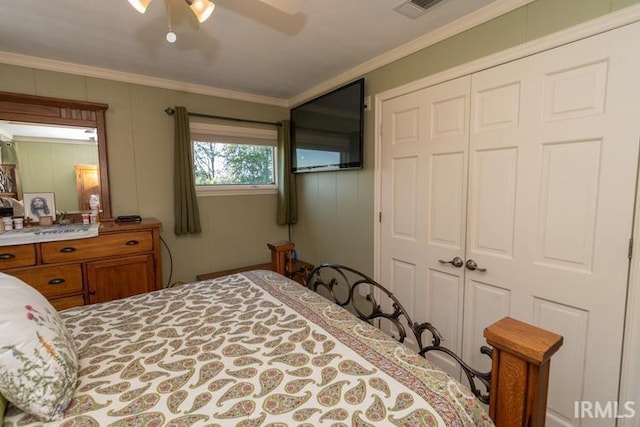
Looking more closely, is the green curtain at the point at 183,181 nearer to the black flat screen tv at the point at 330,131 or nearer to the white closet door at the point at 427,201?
the black flat screen tv at the point at 330,131

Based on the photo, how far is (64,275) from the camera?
2.26 metres

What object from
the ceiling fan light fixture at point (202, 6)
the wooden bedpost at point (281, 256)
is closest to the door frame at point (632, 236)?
the ceiling fan light fixture at point (202, 6)

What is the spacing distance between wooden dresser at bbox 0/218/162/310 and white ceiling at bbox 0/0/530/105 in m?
1.37

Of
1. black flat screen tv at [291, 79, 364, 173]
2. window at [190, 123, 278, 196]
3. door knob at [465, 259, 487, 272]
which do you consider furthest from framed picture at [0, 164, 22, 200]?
door knob at [465, 259, 487, 272]

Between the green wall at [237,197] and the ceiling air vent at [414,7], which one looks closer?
the ceiling air vent at [414,7]

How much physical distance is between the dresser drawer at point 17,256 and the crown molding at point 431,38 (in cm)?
278

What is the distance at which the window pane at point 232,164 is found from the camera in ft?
10.7

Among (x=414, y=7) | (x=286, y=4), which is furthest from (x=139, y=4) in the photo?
(x=414, y=7)

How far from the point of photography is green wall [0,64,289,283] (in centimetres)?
256

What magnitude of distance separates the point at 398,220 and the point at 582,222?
44.9 inches

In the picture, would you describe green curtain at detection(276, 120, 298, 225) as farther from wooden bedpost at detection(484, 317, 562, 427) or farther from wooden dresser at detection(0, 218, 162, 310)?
wooden bedpost at detection(484, 317, 562, 427)

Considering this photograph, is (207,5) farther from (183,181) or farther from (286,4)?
(183,181)

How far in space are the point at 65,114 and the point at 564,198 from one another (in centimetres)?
365

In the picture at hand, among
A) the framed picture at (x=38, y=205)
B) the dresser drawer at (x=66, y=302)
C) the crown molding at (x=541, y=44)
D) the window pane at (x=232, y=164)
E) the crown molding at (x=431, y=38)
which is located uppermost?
the crown molding at (x=431, y=38)
